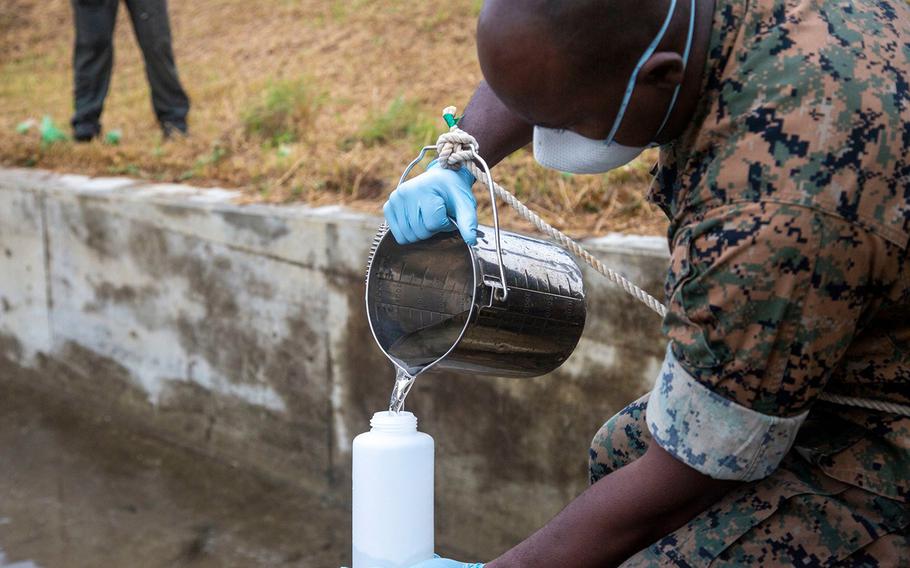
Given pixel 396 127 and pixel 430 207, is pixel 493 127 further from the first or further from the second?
pixel 396 127

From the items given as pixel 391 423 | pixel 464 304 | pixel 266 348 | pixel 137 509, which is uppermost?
pixel 464 304

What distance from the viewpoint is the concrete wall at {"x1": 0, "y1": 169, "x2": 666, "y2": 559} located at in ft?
9.96

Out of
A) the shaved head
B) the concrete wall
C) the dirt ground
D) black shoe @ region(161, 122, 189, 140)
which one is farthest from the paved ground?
the shaved head

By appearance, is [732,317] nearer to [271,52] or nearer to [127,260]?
[127,260]

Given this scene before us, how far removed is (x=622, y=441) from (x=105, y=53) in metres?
4.92

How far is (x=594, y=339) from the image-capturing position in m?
2.96

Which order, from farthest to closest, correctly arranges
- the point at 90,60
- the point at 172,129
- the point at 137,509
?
the point at 90,60, the point at 172,129, the point at 137,509

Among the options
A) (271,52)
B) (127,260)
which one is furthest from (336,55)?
(127,260)

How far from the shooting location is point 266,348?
3826mm

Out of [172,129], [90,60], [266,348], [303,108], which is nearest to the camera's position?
[266,348]

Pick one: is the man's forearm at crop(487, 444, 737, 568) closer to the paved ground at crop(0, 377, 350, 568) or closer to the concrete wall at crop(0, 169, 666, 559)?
the concrete wall at crop(0, 169, 666, 559)

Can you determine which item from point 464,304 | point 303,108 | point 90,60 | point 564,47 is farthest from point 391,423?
point 90,60

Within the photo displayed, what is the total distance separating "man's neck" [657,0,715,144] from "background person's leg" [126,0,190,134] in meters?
4.59

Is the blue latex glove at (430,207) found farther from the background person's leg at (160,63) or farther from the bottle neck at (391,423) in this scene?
the background person's leg at (160,63)
